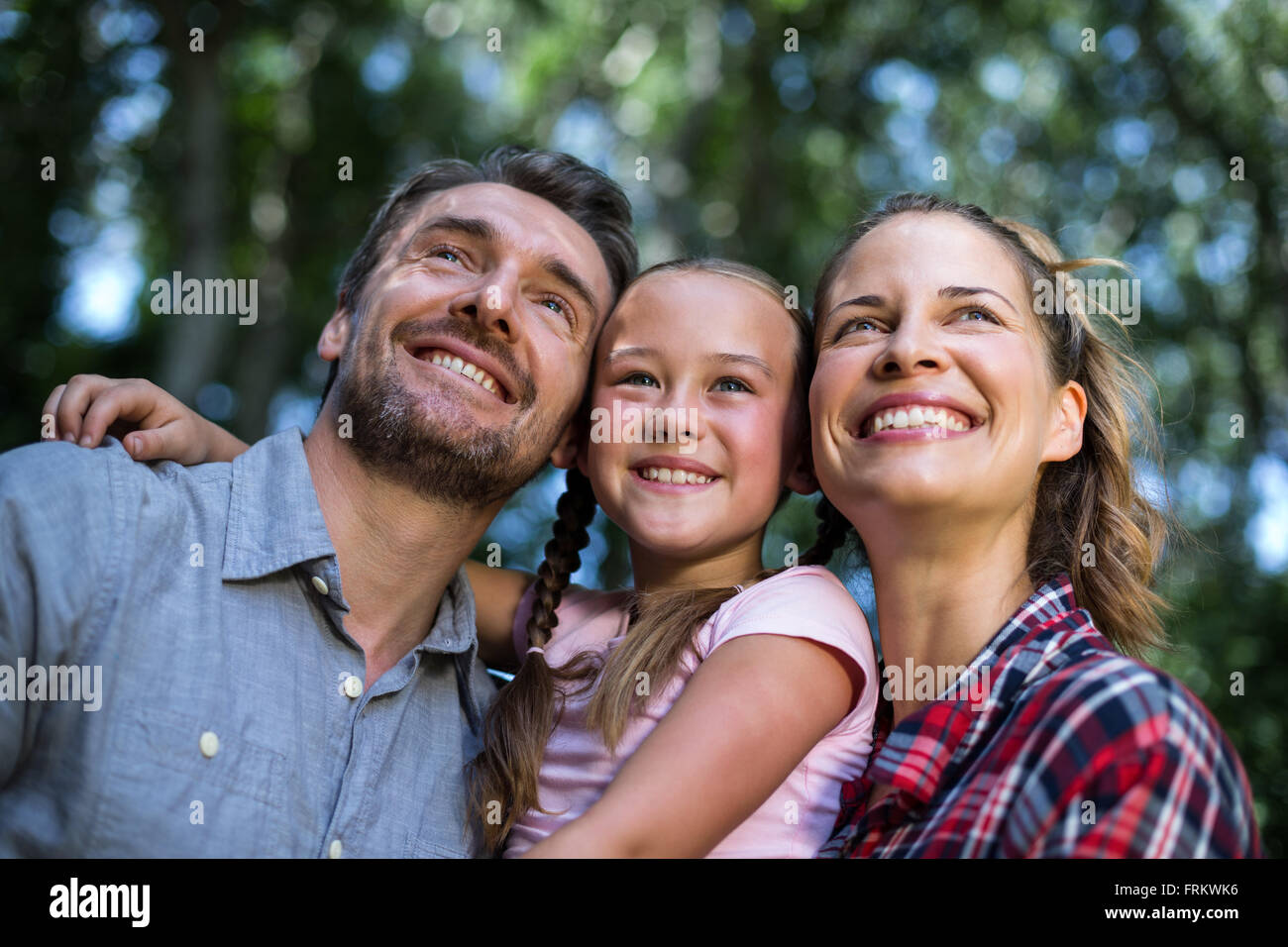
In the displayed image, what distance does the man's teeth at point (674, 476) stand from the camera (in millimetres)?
2766

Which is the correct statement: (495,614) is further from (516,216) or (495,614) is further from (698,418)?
(516,216)

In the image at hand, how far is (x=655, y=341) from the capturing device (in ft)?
9.40

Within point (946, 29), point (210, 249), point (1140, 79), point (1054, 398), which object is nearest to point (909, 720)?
point (1054, 398)

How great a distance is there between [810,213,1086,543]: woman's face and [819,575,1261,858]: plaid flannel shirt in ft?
1.06

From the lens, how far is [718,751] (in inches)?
84.8

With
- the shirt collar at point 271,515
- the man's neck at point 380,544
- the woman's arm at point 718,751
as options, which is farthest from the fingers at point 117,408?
the woman's arm at point 718,751

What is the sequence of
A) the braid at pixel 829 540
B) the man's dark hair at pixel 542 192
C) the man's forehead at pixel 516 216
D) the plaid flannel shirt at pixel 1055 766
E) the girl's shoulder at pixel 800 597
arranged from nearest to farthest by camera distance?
the plaid flannel shirt at pixel 1055 766 → the girl's shoulder at pixel 800 597 → the braid at pixel 829 540 → the man's forehead at pixel 516 216 → the man's dark hair at pixel 542 192

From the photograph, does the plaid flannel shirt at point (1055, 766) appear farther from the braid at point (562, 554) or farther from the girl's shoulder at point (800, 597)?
the braid at point (562, 554)

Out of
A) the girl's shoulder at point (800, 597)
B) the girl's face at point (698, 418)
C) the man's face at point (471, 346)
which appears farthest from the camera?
the man's face at point (471, 346)

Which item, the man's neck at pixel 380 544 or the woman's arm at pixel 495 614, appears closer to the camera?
the man's neck at pixel 380 544

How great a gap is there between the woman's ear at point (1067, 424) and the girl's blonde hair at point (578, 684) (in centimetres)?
62
